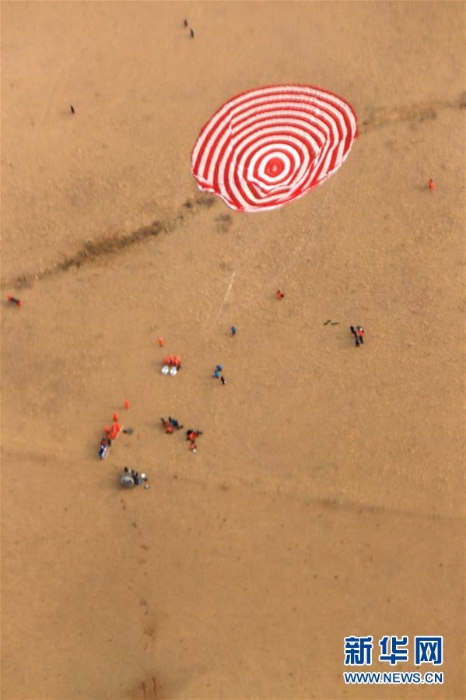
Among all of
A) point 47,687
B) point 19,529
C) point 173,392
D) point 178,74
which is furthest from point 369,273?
point 47,687

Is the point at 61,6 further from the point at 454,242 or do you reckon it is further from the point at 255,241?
the point at 454,242

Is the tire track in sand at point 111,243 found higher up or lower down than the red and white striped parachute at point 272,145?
lower down

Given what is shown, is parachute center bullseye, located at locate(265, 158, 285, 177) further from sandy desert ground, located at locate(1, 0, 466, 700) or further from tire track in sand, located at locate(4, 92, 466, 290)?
tire track in sand, located at locate(4, 92, 466, 290)

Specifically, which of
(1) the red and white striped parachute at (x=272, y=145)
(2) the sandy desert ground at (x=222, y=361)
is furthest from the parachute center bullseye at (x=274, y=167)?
(2) the sandy desert ground at (x=222, y=361)

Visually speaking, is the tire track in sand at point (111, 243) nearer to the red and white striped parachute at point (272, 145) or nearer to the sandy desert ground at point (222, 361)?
the sandy desert ground at point (222, 361)

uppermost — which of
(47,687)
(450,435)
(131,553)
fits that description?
(450,435)
